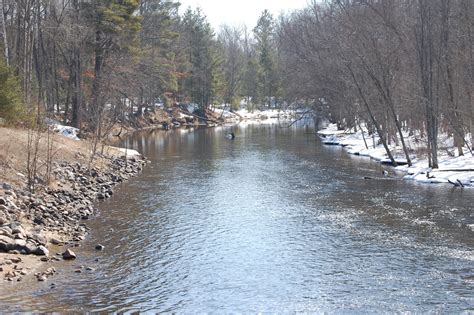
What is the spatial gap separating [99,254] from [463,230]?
35.6ft

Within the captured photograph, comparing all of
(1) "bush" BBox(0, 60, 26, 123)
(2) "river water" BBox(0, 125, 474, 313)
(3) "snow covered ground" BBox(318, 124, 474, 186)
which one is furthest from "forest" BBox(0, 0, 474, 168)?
(2) "river water" BBox(0, 125, 474, 313)

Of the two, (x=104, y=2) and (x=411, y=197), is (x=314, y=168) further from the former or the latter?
(x=104, y=2)

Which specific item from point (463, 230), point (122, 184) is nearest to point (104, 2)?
point (122, 184)

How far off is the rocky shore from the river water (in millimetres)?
597

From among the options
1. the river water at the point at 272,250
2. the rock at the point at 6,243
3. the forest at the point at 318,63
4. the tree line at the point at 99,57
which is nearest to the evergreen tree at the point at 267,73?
the tree line at the point at 99,57

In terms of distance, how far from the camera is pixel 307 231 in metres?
16.9

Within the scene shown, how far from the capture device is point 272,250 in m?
15.1

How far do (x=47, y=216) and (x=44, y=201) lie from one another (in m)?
1.49

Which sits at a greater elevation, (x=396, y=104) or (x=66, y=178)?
(x=396, y=104)

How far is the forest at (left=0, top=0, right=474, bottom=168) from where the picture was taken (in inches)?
1109

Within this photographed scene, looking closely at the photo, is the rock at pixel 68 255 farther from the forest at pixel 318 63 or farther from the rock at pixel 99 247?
the forest at pixel 318 63

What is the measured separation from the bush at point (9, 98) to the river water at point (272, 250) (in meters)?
Answer: 6.45

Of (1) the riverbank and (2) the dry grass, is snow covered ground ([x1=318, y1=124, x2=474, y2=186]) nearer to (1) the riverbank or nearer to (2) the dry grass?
(1) the riverbank

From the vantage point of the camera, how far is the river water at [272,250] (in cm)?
1119
